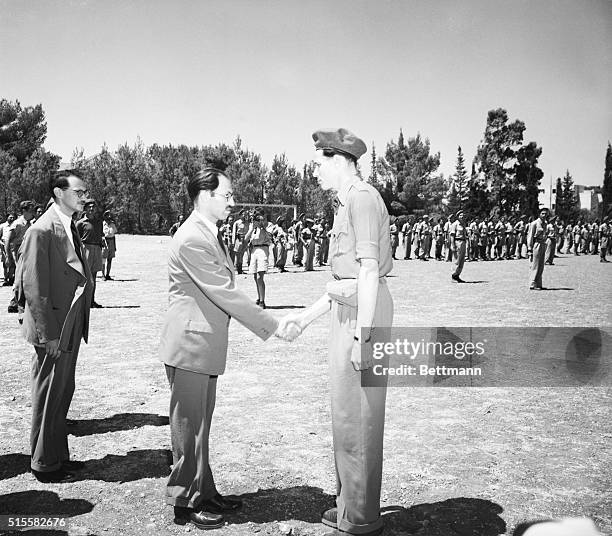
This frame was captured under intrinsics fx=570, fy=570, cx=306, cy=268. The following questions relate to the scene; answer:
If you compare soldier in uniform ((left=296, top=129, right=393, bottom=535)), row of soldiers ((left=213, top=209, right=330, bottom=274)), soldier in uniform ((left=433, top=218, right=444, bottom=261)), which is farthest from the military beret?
soldier in uniform ((left=433, top=218, right=444, bottom=261))

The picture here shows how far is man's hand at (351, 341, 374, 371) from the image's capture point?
2.72 meters

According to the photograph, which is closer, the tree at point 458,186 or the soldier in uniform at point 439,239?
the soldier in uniform at point 439,239

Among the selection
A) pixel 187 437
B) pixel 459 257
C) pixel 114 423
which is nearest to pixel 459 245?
pixel 459 257

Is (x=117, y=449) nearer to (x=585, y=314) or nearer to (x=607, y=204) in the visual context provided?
(x=585, y=314)

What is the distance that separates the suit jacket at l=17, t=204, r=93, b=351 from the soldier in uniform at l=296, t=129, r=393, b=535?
195 centimetres

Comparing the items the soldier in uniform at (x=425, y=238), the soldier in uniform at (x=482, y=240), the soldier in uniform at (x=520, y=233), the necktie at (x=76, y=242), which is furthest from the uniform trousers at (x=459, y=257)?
the soldier in uniform at (x=520, y=233)

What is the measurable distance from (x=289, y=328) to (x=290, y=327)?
0.03 ft

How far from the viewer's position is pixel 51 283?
12.5ft

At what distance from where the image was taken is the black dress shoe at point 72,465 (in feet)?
12.8

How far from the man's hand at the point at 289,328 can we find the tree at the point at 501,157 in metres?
41.6

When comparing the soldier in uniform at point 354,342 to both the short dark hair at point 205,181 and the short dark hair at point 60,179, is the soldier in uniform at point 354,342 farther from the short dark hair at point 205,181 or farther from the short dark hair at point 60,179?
the short dark hair at point 60,179

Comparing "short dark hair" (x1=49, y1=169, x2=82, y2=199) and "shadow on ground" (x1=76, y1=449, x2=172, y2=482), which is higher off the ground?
"short dark hair" (x1=49, y1=169, x2=82, y2=199)

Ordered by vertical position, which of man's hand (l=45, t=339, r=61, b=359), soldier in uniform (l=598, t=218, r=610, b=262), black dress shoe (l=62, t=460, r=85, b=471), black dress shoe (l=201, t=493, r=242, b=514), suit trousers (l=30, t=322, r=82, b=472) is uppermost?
soldier in uniform (l=598, t=218, r=610, b=262)

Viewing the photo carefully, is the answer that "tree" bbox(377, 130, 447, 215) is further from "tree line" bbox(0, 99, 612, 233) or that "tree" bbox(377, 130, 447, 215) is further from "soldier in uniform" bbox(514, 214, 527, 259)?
"soldier in uniform" bbox(514, 214, 527, 259)
